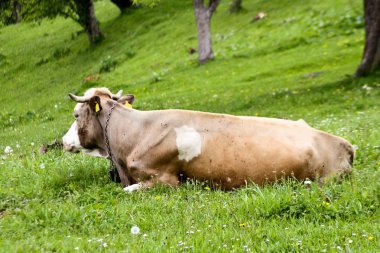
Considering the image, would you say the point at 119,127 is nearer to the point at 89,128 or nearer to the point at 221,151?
the point at 89,128

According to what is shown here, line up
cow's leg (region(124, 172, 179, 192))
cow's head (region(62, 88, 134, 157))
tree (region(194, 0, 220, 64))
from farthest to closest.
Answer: tree (region(194, 0, 220, 64))
cow's head (region(62, 88, 134, 157))
cow's leg (region(124, 172, 179, 192))

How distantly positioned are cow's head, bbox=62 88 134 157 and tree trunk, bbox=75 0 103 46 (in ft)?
104

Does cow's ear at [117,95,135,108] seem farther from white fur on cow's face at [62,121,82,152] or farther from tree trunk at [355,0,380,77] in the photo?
tree trunk at [355,0,380,77]

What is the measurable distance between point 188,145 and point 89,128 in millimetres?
1936

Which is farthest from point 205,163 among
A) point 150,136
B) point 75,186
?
point 75,186

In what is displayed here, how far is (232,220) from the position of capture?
21.3 ft

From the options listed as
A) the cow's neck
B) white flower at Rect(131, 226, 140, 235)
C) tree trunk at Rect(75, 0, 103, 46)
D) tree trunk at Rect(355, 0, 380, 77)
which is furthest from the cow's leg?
tree trunk at Rect(75, 0, 103, 46)

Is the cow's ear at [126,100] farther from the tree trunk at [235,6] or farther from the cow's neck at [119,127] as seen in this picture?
the tree trunk at [235,6]

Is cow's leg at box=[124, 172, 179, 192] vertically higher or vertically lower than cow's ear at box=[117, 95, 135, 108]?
lower

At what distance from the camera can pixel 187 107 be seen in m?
22.2

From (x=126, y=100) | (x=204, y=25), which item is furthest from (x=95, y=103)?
(x=204, y=25)

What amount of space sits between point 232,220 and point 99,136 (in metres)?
3.74

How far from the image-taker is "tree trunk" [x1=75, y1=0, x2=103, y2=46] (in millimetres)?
39750

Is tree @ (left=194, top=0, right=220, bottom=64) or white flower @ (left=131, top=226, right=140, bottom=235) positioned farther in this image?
tree @ (left=194, top=0, right=220, bottom=64)
